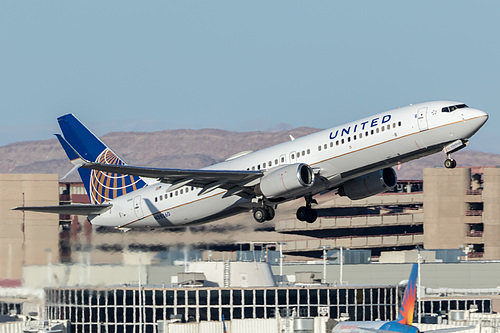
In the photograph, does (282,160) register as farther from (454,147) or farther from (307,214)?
(454,147)

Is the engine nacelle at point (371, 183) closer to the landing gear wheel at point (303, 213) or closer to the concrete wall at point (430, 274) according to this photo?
the landing gear wheel at point (303, 213)

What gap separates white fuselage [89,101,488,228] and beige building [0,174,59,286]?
9.63 metres

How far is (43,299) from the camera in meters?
65.8

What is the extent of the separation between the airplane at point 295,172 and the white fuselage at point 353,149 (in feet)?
0.17

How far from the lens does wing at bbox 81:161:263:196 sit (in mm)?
55562

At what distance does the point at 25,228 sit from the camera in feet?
277

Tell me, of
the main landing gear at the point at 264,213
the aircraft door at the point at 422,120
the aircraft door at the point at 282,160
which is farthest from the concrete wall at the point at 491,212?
the aircraft door at the point at 422,120

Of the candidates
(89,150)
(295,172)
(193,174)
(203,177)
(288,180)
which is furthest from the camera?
(89,150)

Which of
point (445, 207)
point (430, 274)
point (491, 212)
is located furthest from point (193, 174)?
point (491, 212)

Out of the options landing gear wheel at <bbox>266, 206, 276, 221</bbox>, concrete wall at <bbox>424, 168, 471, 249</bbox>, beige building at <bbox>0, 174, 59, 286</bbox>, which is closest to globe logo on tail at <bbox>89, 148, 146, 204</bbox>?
beige building at <bbox>0, 174, 59, 286</bbox>

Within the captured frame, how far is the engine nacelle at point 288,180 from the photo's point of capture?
5453 cm

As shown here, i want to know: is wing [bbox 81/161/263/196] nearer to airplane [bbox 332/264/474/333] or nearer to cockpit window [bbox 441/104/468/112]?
airplane [bbox 332/264/474/333]

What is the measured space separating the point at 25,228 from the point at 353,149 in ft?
130

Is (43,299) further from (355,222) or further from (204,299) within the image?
(355,222)
